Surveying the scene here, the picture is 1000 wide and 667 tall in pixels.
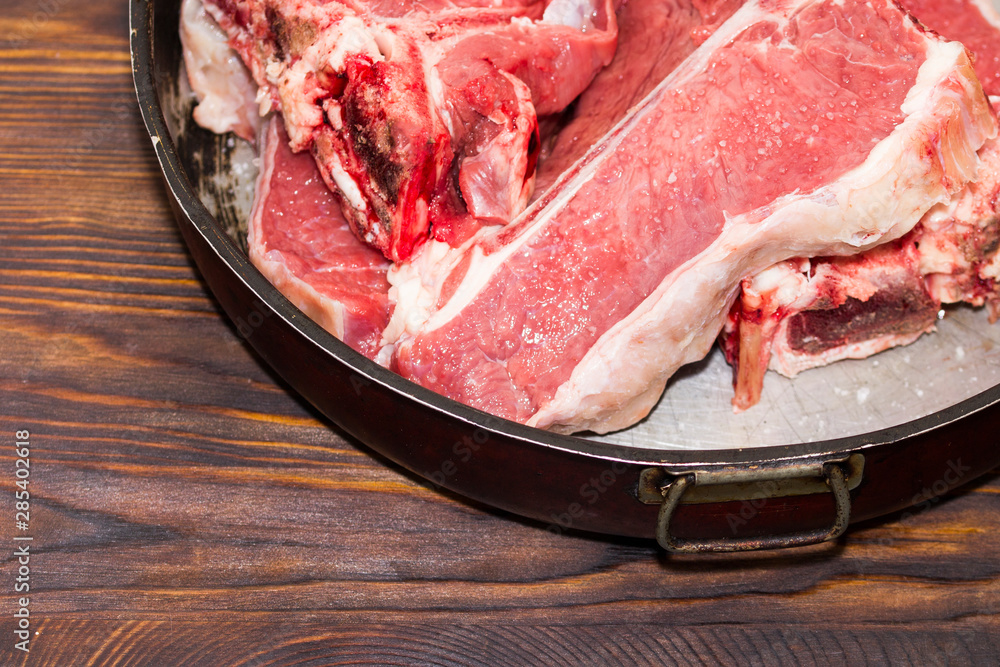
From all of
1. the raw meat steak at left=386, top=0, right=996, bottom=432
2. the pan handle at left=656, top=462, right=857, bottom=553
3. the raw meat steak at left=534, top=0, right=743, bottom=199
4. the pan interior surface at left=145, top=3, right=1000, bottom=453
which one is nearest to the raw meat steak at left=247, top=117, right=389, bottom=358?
the raw meat steak at left=386, top=0, right=996, bottom=432

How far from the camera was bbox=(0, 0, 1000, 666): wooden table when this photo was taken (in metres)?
1.79

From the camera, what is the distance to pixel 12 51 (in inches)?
104

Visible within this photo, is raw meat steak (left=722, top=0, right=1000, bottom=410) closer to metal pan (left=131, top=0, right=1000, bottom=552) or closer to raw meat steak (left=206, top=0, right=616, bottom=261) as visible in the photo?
metal pan (left=131, top=0, right=1000, bottom=552)

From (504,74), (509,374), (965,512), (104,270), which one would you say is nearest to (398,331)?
(509,374)

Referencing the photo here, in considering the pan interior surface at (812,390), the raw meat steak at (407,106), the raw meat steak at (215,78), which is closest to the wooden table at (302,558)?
the pan interior surface at (812,390)

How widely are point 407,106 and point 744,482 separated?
36.9 inches

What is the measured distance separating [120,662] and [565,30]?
161 centimetres

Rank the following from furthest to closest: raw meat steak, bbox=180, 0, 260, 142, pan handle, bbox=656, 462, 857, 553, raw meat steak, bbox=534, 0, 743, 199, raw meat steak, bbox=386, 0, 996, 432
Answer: raw meat steak, bbox=180, 0, 260, 142
raw meat steak, bbox=534, 0, 743, 199
raw meat steak, bbox=386, 0, 996, 432
pan handle, bbox=656, 462, 857, 553

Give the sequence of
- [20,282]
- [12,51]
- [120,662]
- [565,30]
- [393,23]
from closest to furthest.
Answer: [120,662], [393,23], [565,30], [20,282], [12,51]

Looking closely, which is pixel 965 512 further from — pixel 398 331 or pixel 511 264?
pixel 398 331

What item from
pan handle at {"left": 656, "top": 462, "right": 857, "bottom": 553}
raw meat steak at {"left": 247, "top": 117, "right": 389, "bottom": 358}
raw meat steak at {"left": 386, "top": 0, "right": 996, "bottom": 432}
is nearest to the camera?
pan handle at {"left": 656, "top": 462, "right": 857, "bottom": 553}

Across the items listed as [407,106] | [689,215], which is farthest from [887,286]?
[407,106]

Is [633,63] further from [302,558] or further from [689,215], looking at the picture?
[302,558]

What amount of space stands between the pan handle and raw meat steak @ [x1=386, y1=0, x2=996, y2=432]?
309mm
